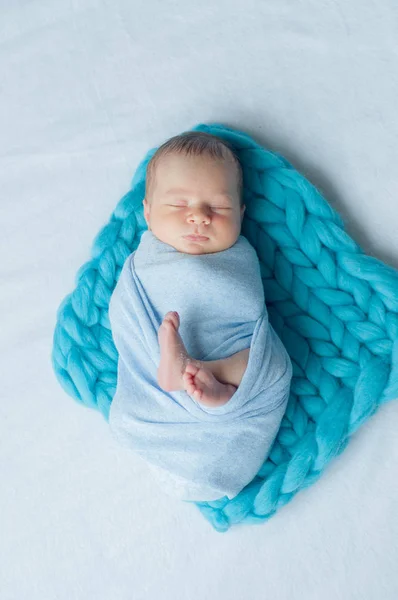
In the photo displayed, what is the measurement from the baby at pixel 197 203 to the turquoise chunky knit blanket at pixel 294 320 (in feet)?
0.27

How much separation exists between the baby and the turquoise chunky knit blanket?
0.27 feet

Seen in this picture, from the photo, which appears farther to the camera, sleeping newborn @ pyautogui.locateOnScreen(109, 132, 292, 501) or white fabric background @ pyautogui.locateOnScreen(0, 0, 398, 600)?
white fabric background @ pyautogui.locateOnScreen(0, 0, 398, 600)

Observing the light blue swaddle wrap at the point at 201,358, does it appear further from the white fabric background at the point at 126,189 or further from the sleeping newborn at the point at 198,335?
the white fabric background at the point at 126,189

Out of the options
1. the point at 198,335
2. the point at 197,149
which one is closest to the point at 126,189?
the point at 197,149

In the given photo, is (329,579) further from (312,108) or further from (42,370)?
(312,108)

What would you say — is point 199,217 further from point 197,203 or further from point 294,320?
point 294,320

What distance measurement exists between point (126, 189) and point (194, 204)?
0.85 ft

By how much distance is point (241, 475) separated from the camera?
1.18 meters

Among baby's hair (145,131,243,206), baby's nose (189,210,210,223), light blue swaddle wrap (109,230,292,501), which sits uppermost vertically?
baby's hair (145,131,243,206)

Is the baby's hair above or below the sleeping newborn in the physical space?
above

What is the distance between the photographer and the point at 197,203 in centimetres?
117

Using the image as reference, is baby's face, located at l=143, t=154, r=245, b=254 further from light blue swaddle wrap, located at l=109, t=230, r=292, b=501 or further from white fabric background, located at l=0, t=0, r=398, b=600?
white fabric background, located at l=0, t=0, r=398, b=600

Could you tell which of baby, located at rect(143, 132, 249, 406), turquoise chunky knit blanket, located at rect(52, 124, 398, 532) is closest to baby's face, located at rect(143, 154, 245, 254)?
baby, located at rect(143, 132, 249, 406)

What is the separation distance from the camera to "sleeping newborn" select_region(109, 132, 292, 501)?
1.14m
